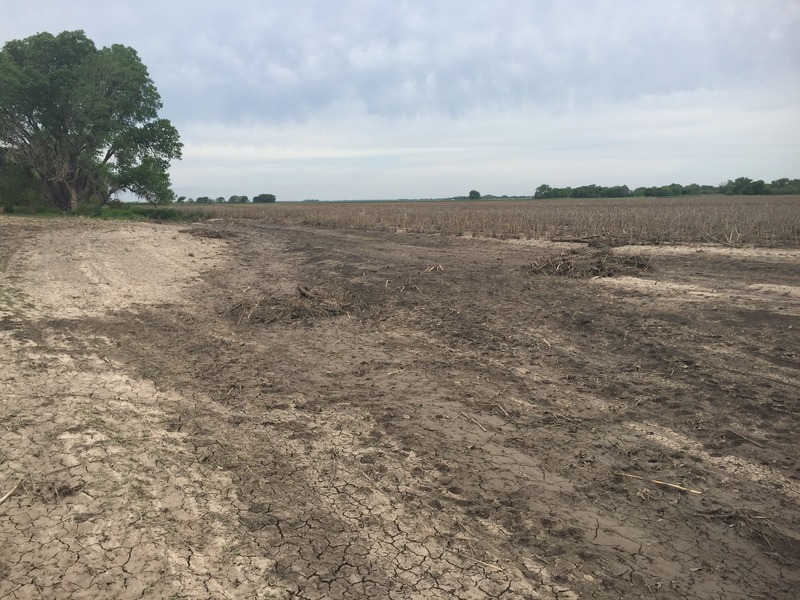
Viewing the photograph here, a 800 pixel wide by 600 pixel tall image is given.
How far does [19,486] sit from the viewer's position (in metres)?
3.20

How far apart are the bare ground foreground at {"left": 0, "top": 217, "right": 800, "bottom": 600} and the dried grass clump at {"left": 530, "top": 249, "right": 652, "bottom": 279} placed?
1632 mm

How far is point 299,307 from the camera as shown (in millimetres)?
7918

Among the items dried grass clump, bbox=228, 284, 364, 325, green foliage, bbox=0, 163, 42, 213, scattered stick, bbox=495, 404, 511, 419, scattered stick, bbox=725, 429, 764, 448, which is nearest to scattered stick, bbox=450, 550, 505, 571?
scattered stick, bbox=495, 404, 511, 419

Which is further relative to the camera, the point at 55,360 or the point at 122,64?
the point at 122,64

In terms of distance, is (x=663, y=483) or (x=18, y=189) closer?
(x=663, y=483)

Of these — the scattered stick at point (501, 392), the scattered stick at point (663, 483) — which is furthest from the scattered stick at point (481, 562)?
the scattered stick at point (501, 392)

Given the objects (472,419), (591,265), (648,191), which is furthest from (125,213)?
(648,191)

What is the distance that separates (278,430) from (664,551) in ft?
9.44

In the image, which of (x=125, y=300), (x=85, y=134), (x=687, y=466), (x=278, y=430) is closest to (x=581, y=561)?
(x=687, y=466)

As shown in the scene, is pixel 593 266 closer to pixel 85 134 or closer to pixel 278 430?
pixel 278 430

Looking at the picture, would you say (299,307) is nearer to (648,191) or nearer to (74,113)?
(74,113)

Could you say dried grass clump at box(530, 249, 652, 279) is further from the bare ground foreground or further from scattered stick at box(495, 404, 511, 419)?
scattered stick at box(495, 404, 511, 419)

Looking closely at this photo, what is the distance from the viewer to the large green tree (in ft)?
82.2

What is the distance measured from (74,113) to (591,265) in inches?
1071
